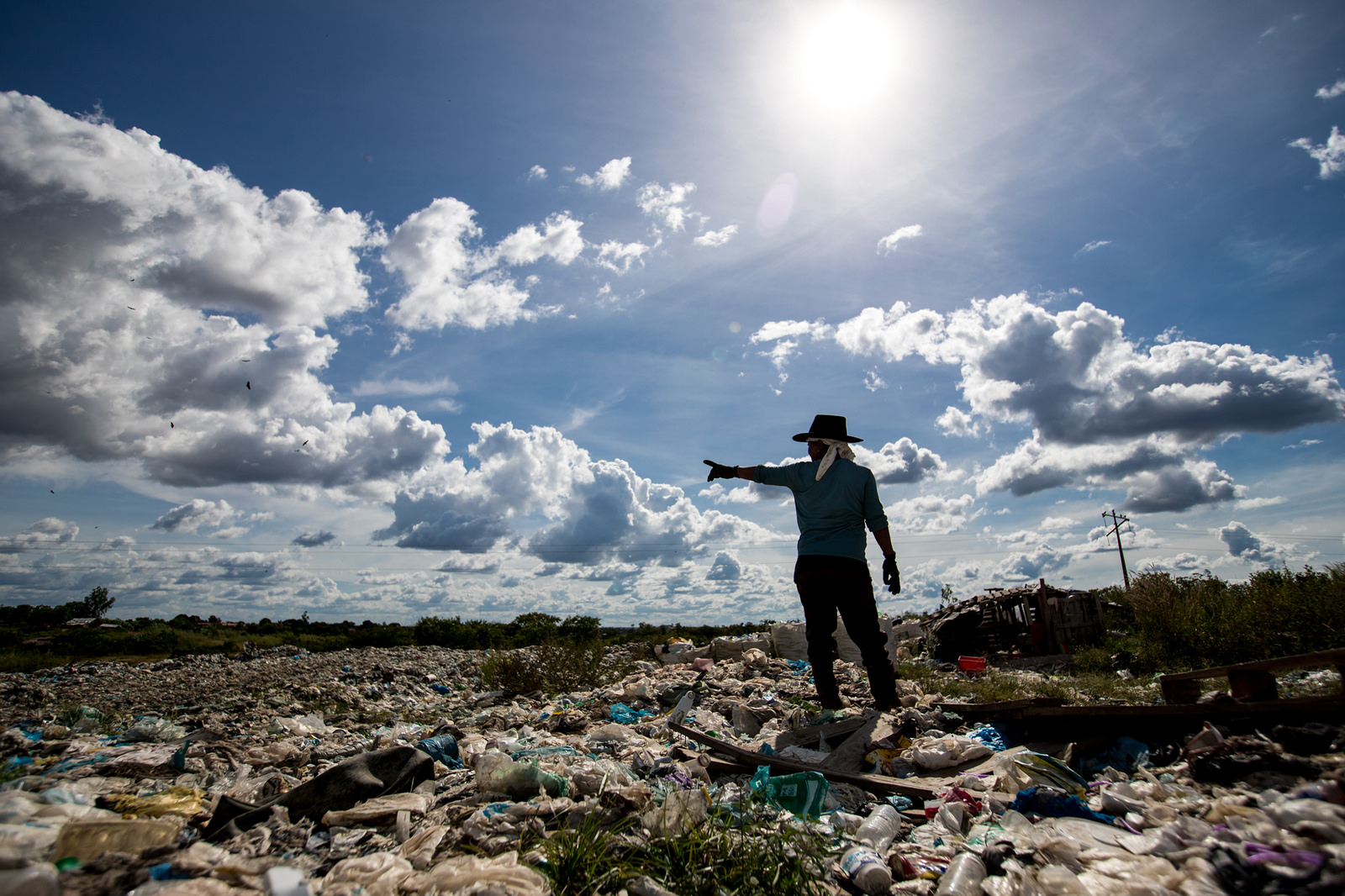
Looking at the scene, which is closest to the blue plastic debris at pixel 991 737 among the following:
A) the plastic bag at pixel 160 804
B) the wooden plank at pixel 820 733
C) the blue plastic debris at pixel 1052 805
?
the wooden plank at pixel 820 733

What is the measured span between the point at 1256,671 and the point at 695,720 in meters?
3.31

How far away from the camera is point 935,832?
2.23 meters

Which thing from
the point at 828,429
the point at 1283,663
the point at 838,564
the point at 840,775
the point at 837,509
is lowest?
the point at 840,775

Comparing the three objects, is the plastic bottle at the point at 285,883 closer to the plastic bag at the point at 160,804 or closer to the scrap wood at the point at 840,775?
the plastic bag at the point at 160,804

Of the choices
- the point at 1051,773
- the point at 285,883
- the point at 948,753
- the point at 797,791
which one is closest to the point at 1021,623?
the point at 948,753

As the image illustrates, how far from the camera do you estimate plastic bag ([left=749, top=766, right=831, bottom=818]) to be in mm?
2559

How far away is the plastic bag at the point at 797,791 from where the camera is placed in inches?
101

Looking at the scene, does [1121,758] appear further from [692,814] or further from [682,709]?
[682,709]

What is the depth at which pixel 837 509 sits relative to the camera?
Answer: 412cm

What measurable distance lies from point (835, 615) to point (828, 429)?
1317mm

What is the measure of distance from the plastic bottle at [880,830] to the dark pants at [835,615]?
1662 mm

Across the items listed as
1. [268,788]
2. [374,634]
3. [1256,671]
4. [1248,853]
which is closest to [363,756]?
[268,788]

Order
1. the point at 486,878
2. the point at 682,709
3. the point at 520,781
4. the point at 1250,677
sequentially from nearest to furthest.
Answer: the point at 486,878, the point at 520,781, the point at 1250,677, the point at 682,709

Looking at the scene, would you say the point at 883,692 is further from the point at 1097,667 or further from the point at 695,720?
the point at 1097,667
